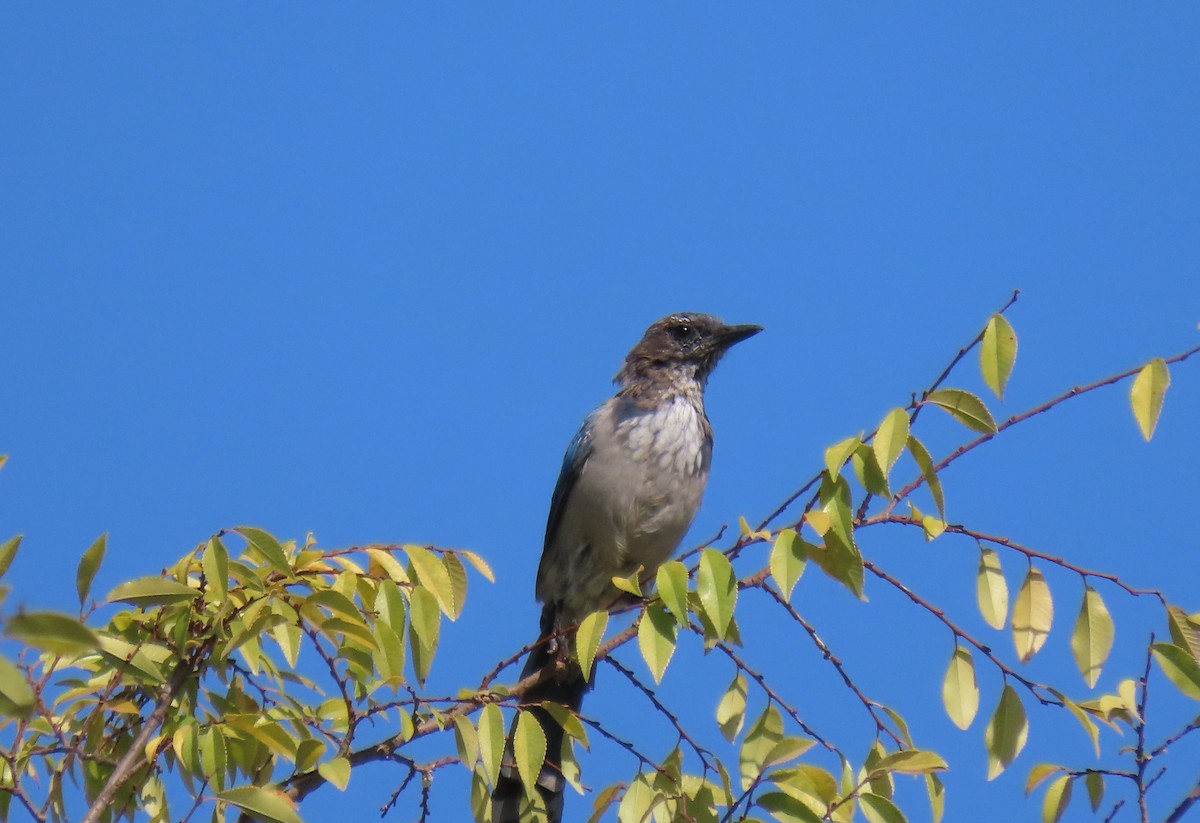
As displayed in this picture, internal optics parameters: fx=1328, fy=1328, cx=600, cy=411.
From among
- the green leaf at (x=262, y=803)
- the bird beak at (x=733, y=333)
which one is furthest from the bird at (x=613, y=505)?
the green leaf at (x=262, y=803)

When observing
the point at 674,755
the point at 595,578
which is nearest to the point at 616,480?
the point at 595,578

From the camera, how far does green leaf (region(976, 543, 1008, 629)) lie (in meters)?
3.41

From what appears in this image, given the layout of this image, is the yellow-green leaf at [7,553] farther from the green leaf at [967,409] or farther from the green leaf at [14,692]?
the green leaf at [967,409]

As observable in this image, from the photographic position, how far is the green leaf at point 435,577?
3592 mm

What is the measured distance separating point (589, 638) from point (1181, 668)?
1.43 m

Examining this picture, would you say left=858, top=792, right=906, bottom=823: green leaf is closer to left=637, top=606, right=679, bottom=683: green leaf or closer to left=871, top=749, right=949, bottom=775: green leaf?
left=871, top=749, right=949, bottom=775: green leaf

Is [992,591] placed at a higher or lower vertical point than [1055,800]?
higher

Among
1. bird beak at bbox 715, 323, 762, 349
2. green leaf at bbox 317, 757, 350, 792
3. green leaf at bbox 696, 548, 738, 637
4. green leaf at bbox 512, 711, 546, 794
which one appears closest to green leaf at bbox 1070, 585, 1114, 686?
green leaf at bbox 696, 548, 738, 637

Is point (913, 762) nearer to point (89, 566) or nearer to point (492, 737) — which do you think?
point (492, 737)

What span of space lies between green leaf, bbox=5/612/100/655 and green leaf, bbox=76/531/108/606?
1343mm

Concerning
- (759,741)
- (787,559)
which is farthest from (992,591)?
(759,741)

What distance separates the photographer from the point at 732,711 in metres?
3.81

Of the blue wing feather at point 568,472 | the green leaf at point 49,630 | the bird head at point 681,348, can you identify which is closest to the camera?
the green leaf at point 49,630

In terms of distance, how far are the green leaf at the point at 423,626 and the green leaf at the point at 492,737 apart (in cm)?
19
